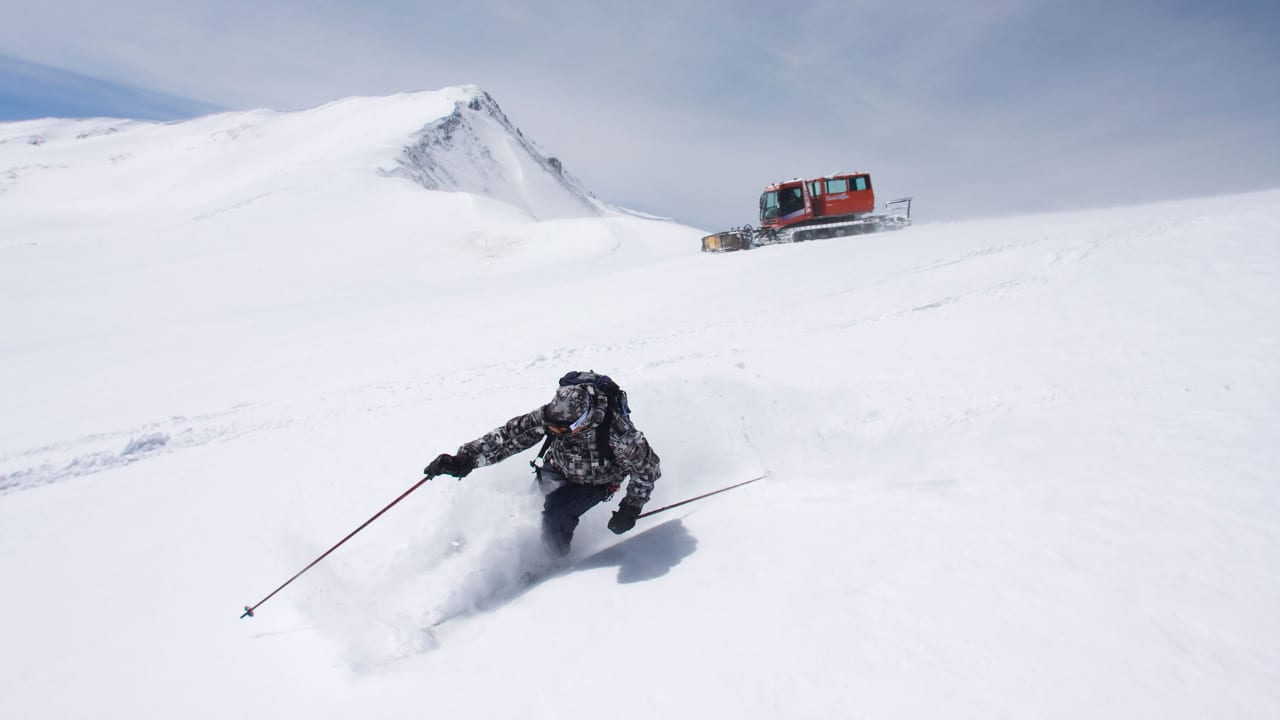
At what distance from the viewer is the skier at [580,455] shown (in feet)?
13.8

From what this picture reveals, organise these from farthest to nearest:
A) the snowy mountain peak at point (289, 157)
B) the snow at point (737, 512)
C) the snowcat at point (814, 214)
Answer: the snowy mountain peak at point (289, 157), the snowcat at point (814, 214), the snow at point (737, 512)

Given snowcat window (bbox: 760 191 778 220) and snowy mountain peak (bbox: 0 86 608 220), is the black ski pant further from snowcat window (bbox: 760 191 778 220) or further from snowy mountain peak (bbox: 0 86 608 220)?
snowy mountain peak (bbox: 0 86 608 220)

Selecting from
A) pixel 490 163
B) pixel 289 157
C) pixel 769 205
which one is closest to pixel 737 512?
pixel 769 205

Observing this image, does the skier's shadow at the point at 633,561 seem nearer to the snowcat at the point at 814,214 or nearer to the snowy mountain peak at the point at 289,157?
the snowcat at the point at 814,214

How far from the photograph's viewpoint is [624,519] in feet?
13.8

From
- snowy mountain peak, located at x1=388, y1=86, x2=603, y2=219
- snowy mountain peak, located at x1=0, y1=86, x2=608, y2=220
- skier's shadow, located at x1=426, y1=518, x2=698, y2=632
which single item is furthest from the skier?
snowy mountain peak, located at x1=388, y1=86, x2=603, y2=219

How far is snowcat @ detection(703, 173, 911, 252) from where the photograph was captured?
76.6ft

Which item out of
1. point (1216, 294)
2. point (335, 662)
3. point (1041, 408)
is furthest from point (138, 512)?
point (1216, 294)

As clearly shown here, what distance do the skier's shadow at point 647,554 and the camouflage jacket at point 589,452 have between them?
348mm

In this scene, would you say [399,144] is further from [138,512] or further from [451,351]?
[138,512]

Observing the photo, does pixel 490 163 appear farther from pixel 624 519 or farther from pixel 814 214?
pixel 624 519

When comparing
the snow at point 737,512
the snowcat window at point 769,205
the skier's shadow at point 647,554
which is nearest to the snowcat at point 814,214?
the snowcat window at point 769,205

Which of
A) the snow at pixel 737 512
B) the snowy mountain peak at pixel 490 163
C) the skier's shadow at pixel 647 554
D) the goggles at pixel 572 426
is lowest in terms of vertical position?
the skier's shadow at pixel 647 554

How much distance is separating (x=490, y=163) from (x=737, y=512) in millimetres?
91539
